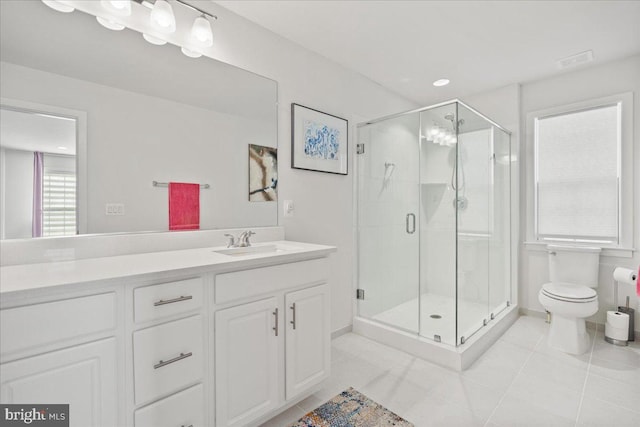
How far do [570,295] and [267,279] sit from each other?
7.79 feet

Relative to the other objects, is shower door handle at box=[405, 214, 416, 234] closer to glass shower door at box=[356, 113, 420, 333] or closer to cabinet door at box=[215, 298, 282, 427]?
glass shower door at box=[356, 113, 420, 333]

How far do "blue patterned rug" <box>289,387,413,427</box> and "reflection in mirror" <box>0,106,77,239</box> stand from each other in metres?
1.55

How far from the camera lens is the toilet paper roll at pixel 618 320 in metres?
2.37

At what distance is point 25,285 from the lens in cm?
90

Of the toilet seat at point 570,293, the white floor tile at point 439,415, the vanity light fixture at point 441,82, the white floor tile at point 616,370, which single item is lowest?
the white floor tile at point 439,415

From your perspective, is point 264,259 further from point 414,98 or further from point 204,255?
point 414,98

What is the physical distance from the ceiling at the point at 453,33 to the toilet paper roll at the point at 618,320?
2.18m

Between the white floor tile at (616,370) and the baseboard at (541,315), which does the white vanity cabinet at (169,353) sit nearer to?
the white floor tile at (616,370)

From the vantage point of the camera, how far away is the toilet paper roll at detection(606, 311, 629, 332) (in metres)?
2.37

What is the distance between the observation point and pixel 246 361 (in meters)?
1.38

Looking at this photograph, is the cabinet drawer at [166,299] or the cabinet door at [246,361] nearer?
the cabinet drawer at [166,299]

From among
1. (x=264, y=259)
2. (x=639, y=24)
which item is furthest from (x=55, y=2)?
(x=639, y=24)

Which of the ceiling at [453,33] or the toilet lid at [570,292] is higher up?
the ceiling at [453,33]

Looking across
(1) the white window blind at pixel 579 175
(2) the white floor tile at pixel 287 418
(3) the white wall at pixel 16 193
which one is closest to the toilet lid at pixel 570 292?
(1) the white window blind at pixel 579 175
